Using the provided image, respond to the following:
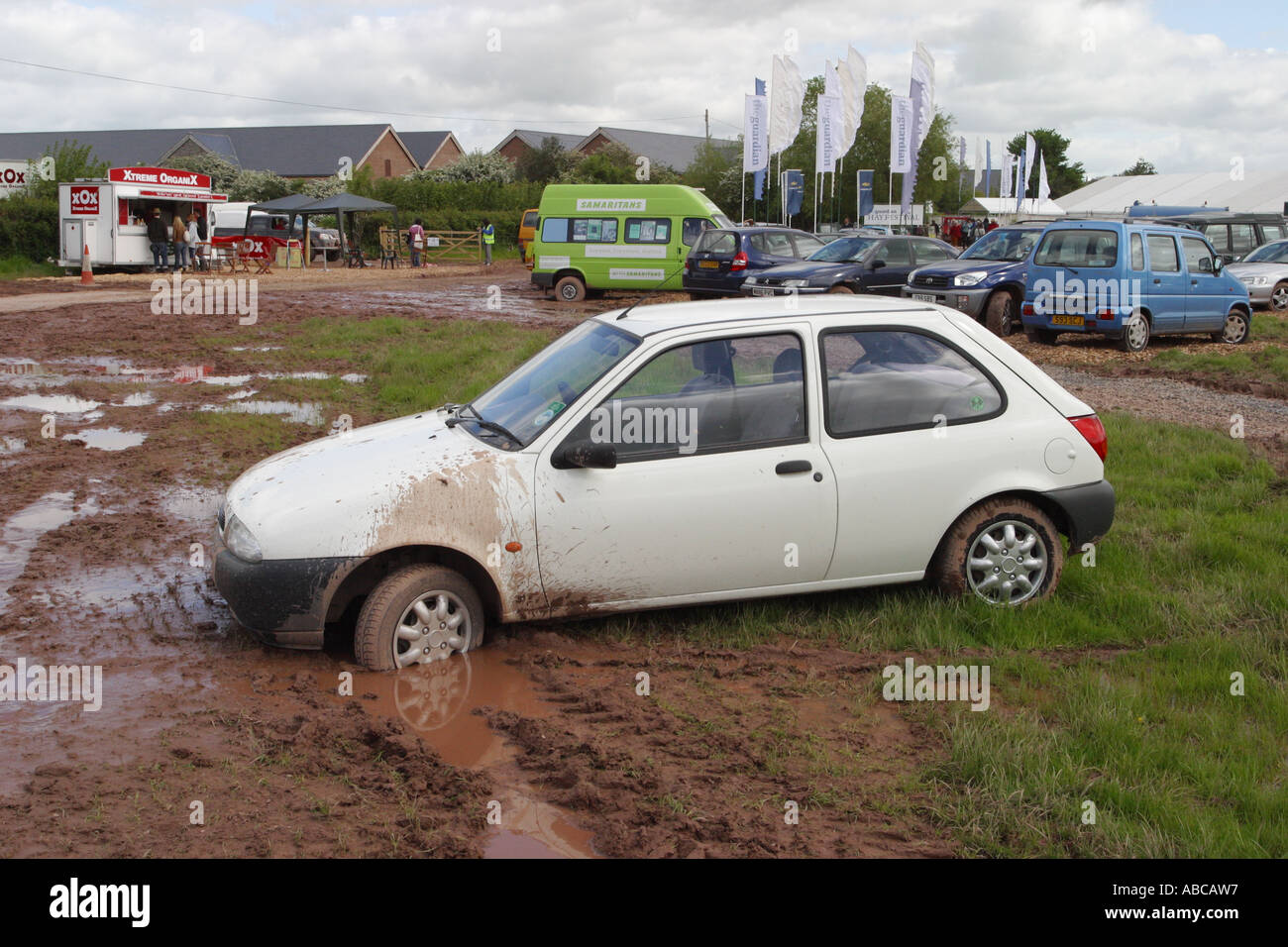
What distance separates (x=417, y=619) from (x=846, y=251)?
17.5 metres

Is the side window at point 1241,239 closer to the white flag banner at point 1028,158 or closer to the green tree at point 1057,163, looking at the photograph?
the white flag banner at point 1028,158

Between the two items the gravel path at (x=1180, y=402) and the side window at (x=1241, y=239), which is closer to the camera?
the gravel path at (x=1180, y=402)

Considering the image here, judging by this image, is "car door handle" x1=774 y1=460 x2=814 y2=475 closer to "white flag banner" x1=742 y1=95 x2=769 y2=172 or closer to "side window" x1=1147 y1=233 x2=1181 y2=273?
"side window" x1=1147 y1=233 x2=1181 y2=273

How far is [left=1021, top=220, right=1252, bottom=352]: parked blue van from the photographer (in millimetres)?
15945

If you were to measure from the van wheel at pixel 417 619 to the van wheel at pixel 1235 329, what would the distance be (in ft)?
50.8

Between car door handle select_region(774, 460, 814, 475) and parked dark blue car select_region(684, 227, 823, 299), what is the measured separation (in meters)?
17.2

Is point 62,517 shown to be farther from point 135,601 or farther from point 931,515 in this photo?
point 931,515

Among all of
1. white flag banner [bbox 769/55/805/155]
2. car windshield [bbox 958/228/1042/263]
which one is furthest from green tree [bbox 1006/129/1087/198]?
car windshield [bbox 958/228/1042/263]

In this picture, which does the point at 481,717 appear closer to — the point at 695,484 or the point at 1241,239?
the point at 695,484

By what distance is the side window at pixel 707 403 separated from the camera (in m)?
5.29

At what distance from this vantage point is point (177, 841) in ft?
12.0

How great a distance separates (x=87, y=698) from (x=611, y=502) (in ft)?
7.89

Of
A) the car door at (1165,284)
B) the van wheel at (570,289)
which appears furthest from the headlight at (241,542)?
the van wheel at (570,289)

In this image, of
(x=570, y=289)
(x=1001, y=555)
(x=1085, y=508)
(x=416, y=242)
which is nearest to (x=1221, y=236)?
(x=570, y=289)
